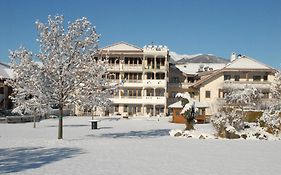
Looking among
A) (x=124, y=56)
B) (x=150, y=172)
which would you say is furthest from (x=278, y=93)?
(x=150, y=172)

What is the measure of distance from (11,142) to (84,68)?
659 centimetres

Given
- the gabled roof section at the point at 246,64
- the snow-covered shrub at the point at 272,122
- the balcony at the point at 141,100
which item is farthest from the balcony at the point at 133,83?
the snow-covered shrub at the point at 272,122

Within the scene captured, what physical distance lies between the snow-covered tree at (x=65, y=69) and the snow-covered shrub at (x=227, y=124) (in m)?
8.94

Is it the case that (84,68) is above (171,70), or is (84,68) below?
below

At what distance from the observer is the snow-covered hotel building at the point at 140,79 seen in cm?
6731

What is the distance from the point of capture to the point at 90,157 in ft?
57.4

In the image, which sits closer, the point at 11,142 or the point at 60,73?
the point at 11,142

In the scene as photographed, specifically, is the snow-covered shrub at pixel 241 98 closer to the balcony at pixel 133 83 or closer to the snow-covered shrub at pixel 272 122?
the snow-covered shrub at pixel 272 122

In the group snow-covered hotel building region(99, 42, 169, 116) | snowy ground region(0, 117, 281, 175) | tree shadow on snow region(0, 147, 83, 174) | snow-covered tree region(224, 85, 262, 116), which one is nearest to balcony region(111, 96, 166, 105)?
snow-covered hotel building region(99, 42, 169, 116)

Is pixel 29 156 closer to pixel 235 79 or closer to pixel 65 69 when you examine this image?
pixel 65 69

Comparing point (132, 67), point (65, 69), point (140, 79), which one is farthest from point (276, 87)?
point (65, 69)

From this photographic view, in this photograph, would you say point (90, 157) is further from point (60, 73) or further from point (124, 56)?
point (124, 56)

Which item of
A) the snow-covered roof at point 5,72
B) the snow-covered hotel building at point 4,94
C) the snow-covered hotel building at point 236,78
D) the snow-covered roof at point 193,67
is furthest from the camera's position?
the snow-covered roof at point 193,67

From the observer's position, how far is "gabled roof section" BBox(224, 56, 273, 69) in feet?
214
